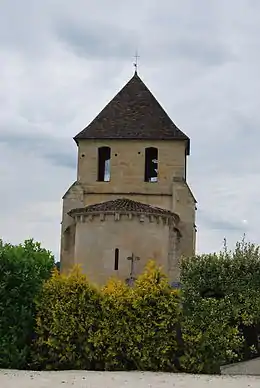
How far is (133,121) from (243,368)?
65.4ft

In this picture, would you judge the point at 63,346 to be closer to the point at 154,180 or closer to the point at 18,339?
the point at 18,339

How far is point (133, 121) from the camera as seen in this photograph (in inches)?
1296

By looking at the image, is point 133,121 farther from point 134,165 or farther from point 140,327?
point 140,327

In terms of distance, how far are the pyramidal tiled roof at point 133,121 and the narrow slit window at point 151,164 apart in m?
0.85

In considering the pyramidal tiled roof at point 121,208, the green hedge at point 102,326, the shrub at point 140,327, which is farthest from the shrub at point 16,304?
the pyramidal tiled roof at point 121,208

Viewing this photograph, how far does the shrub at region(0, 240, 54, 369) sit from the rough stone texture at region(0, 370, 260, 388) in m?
0.82

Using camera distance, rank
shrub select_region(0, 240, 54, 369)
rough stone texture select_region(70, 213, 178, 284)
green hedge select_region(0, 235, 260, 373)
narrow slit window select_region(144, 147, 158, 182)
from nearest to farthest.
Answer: shrub select_region(0, 240, 54, 369) < green hedge select_region(0, 235, 260, 373) < rough stone texture select_region(70, 213, 178, 284) < narrow slit window select_region(144, 147, 158, 182)

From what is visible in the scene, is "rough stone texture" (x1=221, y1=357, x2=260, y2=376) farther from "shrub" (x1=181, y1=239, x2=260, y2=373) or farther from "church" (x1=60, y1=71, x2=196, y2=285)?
"church" (x1=60, y1=71, x2=196, y2=285)

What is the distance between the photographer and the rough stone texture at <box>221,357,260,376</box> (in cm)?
1445

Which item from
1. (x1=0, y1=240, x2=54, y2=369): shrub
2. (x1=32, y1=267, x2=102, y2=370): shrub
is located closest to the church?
(x1=32, y1=267, x2=102, y2=370): shrub

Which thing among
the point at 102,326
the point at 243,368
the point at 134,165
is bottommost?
the point at 243,368

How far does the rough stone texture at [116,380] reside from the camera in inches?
448

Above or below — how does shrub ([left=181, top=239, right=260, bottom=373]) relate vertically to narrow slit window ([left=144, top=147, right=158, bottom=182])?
below

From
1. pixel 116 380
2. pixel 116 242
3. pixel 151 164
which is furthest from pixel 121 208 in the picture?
pixel 116 380
